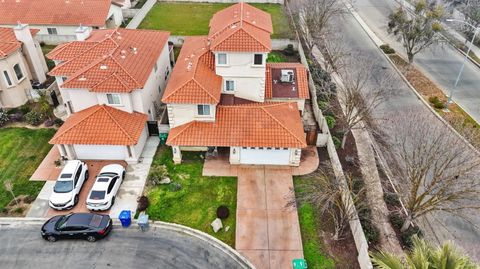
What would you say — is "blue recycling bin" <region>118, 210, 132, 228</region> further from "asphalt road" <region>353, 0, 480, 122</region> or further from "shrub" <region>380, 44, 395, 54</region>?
"shrub" <region>380, 44, 395, 54</region>

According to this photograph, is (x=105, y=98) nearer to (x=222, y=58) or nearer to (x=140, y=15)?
(x=222, y=58)

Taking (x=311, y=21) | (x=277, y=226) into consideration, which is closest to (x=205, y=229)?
(x=277, y=226)

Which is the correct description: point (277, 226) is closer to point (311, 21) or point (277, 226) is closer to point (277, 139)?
point (277, 139)

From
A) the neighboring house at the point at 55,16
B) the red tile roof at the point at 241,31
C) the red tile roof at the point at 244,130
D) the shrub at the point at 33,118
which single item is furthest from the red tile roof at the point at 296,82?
the neighboring house at the point at 55,16

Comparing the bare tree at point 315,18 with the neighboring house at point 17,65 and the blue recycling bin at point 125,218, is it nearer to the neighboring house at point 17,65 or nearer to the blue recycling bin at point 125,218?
the blue recycling bin at point 125,218

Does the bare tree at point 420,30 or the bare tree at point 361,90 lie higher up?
the bare tree at point 420,30

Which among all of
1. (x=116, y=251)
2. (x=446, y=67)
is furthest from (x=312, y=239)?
(x=446, y=67)
